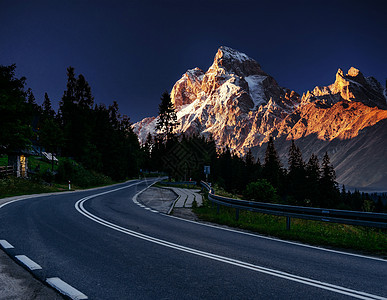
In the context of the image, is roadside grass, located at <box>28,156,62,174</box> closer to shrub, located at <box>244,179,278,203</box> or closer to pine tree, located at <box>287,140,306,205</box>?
shrub, located at <box>244,179,278,203</box>

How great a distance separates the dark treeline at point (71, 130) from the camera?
25.5 metres

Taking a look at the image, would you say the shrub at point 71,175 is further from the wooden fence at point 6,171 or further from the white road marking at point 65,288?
the white road marking at point 65,288

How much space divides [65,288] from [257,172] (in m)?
88.1

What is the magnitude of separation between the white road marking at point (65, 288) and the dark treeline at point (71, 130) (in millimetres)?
25158

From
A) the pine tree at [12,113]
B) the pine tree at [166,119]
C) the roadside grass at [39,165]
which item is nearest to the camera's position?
the pine tree at [12,113]

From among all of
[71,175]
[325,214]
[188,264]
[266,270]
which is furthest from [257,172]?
[188,264]

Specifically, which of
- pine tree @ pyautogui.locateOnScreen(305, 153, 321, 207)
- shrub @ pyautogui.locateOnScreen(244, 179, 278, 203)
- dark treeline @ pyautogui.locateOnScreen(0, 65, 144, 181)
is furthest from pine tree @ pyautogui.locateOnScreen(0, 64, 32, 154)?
pine tree @ pyautogui.locateOnScreen(305, 153, 321, 207)

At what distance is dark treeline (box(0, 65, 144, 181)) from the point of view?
2545 cm

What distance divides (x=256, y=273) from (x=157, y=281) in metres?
1.90

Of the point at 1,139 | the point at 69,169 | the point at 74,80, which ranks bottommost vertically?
the point at 69,169

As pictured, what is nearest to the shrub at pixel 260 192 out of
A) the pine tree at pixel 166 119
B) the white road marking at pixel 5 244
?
the pine tree at pixel 166 119

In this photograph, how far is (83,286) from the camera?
13.6 feet

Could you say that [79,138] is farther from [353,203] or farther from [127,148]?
[353,203]

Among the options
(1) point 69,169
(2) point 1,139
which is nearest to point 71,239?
(2) point 1,139
